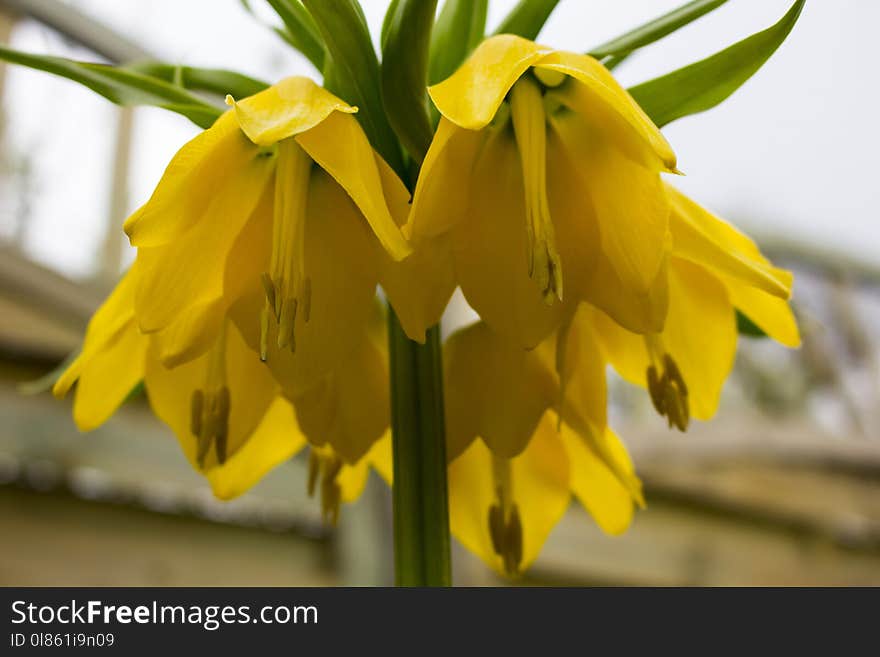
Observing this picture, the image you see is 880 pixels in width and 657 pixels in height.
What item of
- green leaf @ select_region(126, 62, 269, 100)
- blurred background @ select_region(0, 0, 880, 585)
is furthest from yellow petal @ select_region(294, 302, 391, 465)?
blurred background @ select_region(0, 0, 880, 585)

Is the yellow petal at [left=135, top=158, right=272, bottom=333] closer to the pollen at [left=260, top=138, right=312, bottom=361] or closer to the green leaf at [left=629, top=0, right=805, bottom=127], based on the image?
the pollen at [left=260, top=138, right=312, bottom=361]

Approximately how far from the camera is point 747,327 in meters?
0.41

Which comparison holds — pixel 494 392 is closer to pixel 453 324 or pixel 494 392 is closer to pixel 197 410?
pixel 197 410

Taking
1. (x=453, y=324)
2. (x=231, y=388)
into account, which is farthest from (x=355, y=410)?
(x=453, y=324)

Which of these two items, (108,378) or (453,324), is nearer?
(108,378)

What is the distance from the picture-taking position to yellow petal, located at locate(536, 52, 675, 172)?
30cm

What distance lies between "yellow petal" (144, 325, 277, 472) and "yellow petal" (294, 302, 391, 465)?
0.03m

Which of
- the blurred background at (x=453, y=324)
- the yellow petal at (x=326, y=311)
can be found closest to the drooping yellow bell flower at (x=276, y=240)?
the yellow petal at (x=326, y=311)

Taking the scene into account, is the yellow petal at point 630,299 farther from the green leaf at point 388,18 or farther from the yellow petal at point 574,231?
the green leaf at point 388,18

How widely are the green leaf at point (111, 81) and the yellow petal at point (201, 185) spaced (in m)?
0.02

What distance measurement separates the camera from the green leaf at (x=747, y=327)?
408mm

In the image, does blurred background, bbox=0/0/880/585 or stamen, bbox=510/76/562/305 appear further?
blurred background, bbox=0/0/880/585

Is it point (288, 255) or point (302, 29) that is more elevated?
point (302, 29)

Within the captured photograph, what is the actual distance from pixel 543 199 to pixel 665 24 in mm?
68
